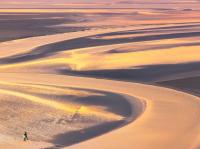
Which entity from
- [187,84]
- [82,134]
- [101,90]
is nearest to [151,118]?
[82,134]

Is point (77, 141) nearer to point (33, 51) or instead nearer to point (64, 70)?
point (64, 70)

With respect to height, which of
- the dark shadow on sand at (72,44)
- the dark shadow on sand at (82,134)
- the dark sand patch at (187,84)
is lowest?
the dark shadow on sand at (82,134)

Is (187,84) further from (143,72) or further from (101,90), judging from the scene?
(101,90)

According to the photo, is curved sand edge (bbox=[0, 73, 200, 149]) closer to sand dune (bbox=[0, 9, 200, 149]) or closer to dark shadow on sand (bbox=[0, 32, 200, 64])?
sand dune (bbox=[0, 9, 200, 149])

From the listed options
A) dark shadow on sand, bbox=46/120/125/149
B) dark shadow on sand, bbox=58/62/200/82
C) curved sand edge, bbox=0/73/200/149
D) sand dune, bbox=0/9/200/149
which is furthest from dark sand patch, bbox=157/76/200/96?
dark shadow on sand, bbox=46/120/125/149

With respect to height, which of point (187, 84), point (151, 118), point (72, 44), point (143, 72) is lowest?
point (151, 118)

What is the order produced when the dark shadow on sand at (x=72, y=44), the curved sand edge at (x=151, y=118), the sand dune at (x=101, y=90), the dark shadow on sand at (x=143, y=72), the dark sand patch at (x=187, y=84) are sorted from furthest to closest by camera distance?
the dark shadow on sand at (x=72, y=44)
the dark shadow on sand at (x=143, y=72)
the dark sand patch at (x=187, y=84)
the sand dune at (x=101, y=90)
the curved sand edge at (x=151, y=118)

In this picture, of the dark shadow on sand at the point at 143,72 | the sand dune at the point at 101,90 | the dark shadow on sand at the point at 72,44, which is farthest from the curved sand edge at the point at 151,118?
the dark shadow on sand at the point at 72,44

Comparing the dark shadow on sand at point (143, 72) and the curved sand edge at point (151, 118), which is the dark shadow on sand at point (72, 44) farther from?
the curved sand edge at point (151, 118)
